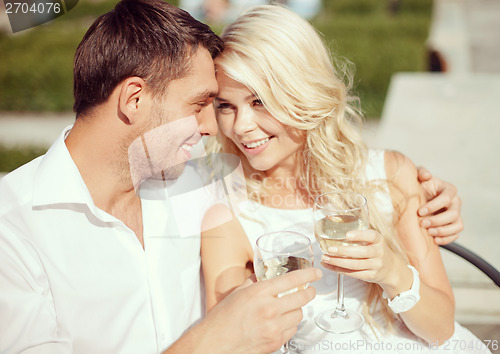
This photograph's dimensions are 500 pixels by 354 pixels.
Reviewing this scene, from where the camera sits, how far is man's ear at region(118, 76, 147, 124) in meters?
2.02

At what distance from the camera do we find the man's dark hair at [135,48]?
2.01m

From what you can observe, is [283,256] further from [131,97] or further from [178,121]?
[131,97]

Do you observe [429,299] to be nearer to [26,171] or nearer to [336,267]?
[336,267]

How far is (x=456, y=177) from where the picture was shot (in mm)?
4789

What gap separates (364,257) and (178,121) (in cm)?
92

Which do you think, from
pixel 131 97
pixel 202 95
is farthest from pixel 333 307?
pixel 131 97

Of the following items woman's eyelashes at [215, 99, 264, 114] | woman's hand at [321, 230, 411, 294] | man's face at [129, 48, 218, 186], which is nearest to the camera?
woman's hand at [321, 230, 411, 294]

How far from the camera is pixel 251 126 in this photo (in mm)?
2361

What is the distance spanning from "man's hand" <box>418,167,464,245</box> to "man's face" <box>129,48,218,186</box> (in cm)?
108

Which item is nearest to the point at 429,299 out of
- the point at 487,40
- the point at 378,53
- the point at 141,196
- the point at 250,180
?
the point at 250,180

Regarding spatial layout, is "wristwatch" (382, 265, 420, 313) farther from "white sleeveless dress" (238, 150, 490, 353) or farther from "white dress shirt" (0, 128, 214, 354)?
"white dress shirt" (0, 128, 214, 354)

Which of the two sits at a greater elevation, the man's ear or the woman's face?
the man's ear

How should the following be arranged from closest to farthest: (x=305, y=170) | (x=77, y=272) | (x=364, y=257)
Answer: (x=364, y=257) → (x=77, y=272) → (x=305, y=170)

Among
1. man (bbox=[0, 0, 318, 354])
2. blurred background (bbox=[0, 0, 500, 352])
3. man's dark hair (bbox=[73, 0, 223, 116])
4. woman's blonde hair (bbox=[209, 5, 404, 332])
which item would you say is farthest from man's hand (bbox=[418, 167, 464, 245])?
man's dark hair (bbox=[73, 0, 223, 116])
